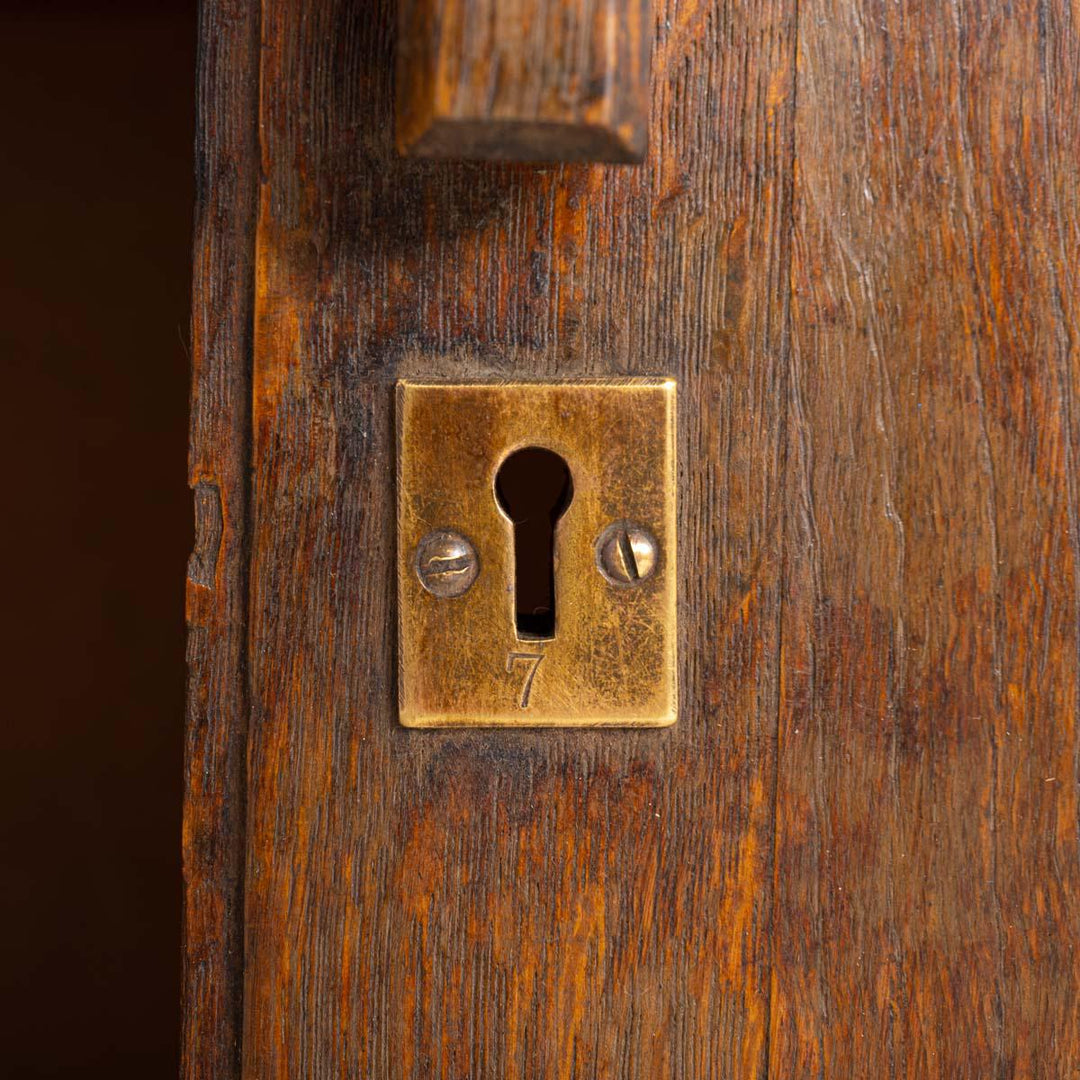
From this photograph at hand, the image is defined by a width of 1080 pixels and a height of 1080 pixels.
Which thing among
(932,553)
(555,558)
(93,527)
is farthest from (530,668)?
(93,527)

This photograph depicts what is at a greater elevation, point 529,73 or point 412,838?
point 529,73

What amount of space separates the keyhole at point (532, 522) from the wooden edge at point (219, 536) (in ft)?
0.39

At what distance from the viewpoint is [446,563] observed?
401 mm

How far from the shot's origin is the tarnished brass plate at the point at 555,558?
40 centimetres

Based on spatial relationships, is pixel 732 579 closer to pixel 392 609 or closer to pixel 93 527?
pixel 392 609

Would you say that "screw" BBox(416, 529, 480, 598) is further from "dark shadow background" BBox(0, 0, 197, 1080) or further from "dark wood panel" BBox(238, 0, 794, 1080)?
"dark shadow background" BBox(0, 0, 197, 1080)

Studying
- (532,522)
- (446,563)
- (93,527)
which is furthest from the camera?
(93,527)

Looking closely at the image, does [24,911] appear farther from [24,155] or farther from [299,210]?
[299,210]

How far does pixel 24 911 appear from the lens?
106 centimetres

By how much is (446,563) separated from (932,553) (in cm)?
21

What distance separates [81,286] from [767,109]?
0.86m

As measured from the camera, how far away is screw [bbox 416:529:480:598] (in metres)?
0.40

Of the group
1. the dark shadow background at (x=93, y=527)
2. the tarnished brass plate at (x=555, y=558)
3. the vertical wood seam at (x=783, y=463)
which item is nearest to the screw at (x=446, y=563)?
the tarnished brass plate at (x=555, y=558)

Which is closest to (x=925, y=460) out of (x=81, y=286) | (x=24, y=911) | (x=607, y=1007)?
(x=607, y=1007)
